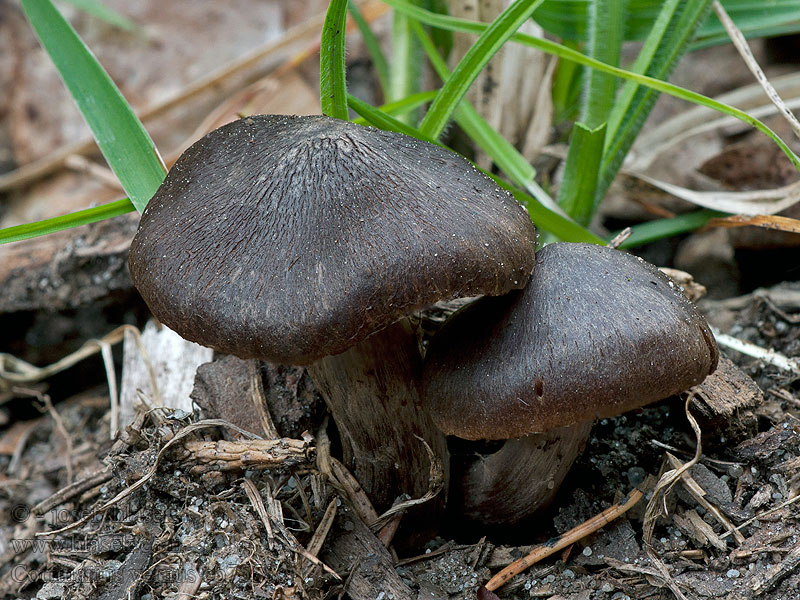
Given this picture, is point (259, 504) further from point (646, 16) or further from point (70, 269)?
point (646, 16)

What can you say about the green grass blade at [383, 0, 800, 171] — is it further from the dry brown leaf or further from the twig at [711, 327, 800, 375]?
the twig at [711, 327, 800, 375]

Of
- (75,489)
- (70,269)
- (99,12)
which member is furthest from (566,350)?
(99,12)

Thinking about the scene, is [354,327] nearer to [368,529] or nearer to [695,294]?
[368,529]

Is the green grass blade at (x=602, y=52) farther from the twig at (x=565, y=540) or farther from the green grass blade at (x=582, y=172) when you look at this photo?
the twig at (x=565, y=540)

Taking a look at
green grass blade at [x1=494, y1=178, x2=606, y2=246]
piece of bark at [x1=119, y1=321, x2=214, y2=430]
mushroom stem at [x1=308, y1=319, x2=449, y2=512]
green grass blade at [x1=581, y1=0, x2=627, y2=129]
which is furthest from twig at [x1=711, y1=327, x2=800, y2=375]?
piece of bark at [x1=119, y1=321, x2=214, y2=430]

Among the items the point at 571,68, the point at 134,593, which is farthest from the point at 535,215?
the point at 134,593

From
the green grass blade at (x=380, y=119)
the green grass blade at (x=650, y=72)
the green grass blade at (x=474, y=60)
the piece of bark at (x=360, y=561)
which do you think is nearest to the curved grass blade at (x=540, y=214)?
the green grass blade at (x=380, y=119)
